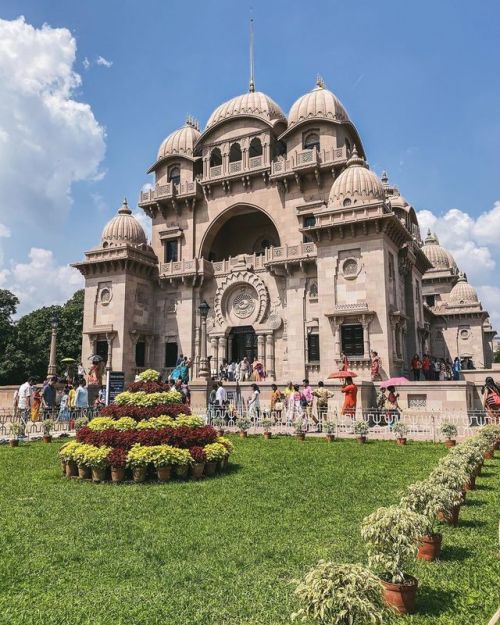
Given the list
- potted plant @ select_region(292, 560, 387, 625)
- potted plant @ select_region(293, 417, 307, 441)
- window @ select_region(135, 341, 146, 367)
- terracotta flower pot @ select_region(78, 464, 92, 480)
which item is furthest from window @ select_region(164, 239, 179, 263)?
potted plant @ select_region(292, 560, 387, 625)

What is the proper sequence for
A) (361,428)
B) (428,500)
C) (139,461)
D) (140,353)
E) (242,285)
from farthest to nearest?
(140,353) < (242,285) < (361,428) < (139,461) < (428,500)

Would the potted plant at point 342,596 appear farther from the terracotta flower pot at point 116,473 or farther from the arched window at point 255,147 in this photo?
the arched window at point 255,147

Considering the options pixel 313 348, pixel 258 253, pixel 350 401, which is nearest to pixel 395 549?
pixel 350 401

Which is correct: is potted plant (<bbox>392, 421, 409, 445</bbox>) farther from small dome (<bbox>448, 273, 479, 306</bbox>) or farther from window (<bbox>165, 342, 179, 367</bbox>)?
small dome (<bbox>448, 273, 479, 306</bbox>)

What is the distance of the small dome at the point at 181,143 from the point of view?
35438mm

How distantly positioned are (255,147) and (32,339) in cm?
2919

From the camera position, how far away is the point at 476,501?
8211mm

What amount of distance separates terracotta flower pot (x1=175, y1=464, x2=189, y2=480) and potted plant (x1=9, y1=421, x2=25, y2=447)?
812 centimetres

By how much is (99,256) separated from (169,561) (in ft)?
95.3

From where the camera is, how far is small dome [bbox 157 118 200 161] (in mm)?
35438

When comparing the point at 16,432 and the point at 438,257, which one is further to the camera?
the point at 438,257

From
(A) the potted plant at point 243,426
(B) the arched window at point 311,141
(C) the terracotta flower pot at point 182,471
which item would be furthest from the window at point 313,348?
(C) the terracotta flower pot at point 182,471

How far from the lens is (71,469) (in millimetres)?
10562

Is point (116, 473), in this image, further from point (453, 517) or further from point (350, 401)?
point (350, 401)
